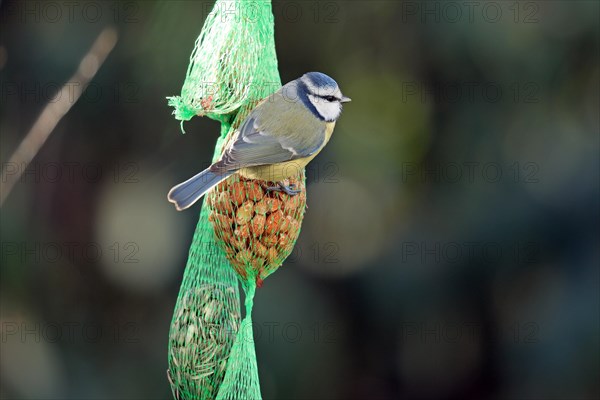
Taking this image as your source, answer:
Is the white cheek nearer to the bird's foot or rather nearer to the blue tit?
the blue tit

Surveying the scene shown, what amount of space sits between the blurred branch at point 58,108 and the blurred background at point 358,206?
0.60 ft

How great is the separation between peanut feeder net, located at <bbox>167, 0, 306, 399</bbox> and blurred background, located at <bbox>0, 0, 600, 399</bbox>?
50.7 inches

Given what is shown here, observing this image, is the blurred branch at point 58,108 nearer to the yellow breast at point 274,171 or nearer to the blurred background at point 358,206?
the blurred background at point 358,206

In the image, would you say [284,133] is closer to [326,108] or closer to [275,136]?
[275,136]

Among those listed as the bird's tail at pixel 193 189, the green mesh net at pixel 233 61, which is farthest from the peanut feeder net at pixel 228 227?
the bird's tail at pixel 193 189

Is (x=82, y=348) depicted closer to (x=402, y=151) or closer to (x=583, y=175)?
(x=402, y=151)

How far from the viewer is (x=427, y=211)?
5000 mm

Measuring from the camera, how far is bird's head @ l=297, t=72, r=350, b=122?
10.9ft

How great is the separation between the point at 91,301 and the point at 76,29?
1486 millimetres

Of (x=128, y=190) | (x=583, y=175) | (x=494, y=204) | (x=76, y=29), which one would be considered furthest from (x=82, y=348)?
(x=583, y=175)

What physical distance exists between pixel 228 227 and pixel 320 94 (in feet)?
2.00

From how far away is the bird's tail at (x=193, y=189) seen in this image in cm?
300

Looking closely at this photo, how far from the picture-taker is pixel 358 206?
505 centimetres

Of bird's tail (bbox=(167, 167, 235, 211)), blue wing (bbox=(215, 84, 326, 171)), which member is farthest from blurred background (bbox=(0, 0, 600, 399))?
bird's tail (bbox=(167, 167, 235, 211))
